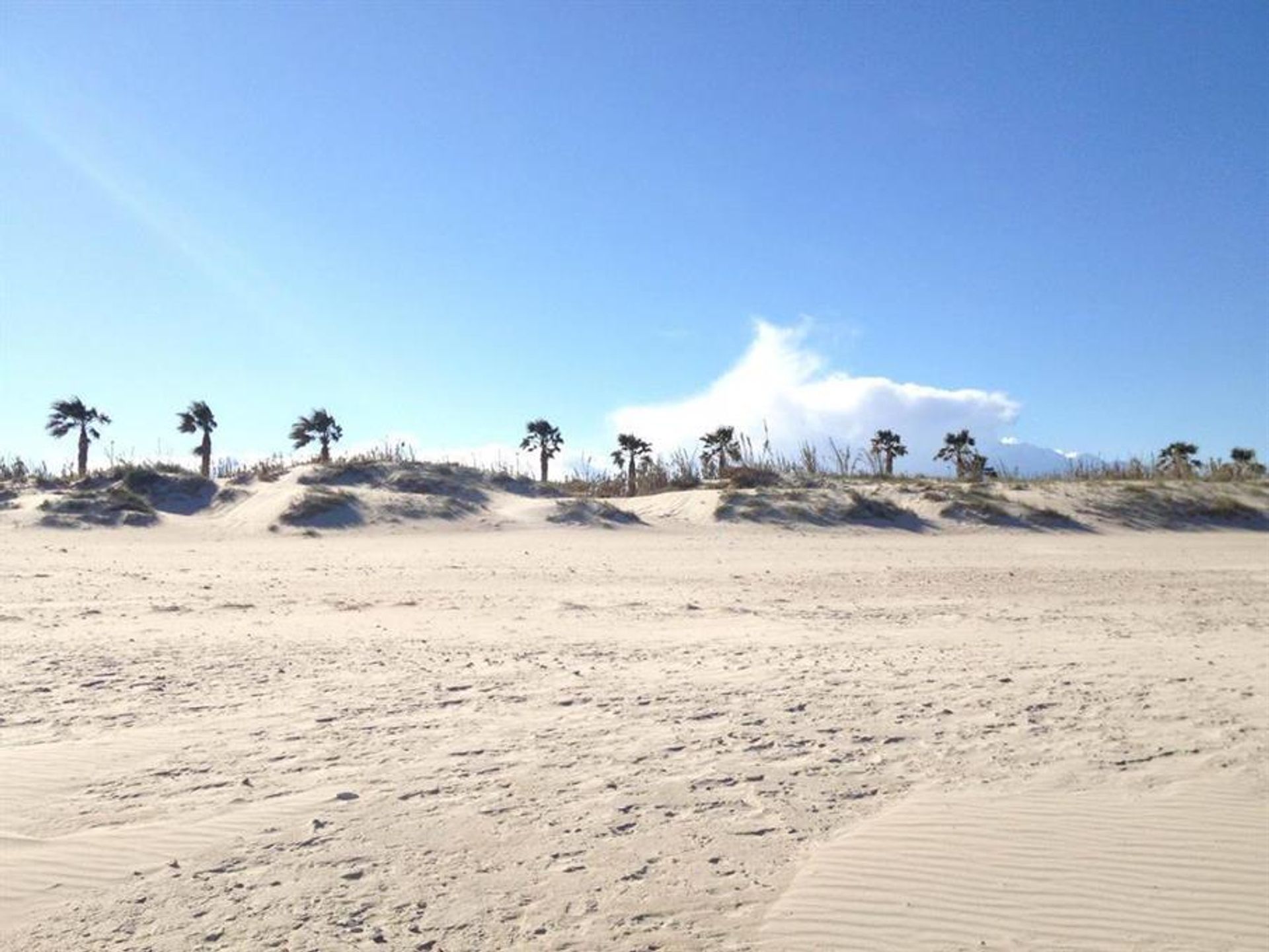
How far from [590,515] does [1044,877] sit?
61.9 ft

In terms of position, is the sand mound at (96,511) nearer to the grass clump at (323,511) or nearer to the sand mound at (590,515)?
the grass clump at (323,511)

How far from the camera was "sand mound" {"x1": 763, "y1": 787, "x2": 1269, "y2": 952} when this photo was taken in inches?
120

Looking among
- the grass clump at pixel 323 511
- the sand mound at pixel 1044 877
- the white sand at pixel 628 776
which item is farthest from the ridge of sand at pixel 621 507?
the sand mound at pixel 1044 877

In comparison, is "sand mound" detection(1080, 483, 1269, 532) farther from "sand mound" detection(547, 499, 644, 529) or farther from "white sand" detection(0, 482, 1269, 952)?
"white sand" detection(0, 482, 1269, 952)

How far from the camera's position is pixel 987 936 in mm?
3016

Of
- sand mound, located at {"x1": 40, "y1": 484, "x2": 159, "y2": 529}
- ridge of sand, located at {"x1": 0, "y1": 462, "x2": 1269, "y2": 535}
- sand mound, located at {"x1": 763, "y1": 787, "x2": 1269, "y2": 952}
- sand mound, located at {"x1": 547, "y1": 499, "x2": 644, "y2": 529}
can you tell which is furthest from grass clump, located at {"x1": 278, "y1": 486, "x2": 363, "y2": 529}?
sand mound, located at {"x1": 763, "y1": 787, "x2": 1269, "y2": 952}

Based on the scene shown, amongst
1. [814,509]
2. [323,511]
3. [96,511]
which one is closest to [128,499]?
[96,511]

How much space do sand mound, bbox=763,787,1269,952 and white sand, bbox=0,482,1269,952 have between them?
0.05 ft

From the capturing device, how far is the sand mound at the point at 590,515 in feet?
71.3

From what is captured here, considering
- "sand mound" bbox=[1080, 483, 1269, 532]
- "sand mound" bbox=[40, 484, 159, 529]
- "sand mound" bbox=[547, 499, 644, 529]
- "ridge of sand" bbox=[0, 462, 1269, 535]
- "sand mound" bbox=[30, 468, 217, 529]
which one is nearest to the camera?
"sand mound" bbox=[40, 484, 159, 529]

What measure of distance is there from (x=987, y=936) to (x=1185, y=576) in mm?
12859

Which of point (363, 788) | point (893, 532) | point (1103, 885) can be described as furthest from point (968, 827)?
point (893, 532)

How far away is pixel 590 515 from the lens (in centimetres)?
2208

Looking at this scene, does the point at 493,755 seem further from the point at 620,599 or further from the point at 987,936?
the point at 620,599
